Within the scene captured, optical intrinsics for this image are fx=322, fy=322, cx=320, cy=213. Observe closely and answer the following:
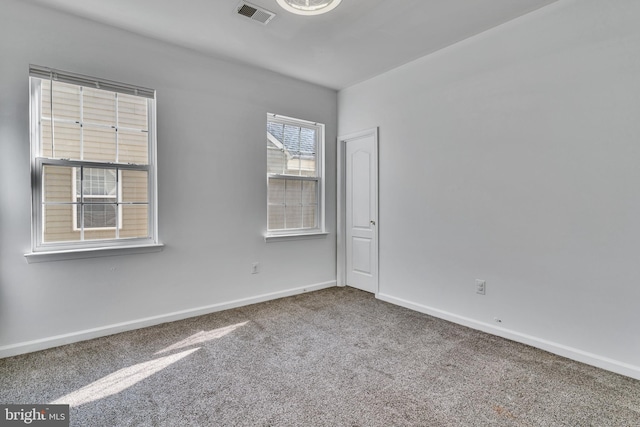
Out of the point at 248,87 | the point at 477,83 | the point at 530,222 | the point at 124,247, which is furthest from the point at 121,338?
the point at 477,83

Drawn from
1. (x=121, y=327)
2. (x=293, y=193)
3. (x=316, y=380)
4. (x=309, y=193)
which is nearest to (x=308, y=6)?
(x=293, y=193)

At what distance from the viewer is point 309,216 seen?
4.32 metres

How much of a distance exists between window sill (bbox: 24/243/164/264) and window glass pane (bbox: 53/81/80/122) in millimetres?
1098

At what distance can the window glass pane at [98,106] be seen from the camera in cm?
275

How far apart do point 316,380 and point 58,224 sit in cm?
242

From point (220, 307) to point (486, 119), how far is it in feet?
10.5

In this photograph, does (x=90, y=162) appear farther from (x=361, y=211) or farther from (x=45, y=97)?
(x=361, y=211)

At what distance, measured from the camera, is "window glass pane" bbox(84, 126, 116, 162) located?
2756mm

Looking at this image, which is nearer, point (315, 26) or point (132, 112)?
point (315, 26)

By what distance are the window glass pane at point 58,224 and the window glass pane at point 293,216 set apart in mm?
2125

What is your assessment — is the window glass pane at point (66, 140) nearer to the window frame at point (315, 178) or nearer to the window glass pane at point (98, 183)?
the window glass pane at point (98, 183)

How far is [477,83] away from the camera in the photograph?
2939 mm

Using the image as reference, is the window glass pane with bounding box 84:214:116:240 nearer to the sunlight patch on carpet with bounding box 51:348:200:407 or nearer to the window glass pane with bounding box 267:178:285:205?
the sunlight patch on carpet with bounding box 51:348:200:407

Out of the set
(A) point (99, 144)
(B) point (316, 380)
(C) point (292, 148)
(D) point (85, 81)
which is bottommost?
(B) point (316, 380)
